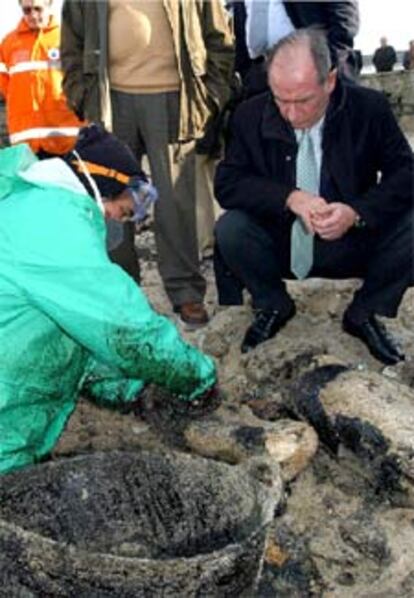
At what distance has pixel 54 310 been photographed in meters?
2.33

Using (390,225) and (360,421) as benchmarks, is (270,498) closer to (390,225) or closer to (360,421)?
(360,421)

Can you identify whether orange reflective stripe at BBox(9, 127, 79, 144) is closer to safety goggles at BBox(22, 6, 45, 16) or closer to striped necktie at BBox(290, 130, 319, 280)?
safety goggles at BBox(22, 6, 45, 16)

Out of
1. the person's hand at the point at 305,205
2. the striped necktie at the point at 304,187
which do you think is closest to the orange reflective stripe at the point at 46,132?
the striped necktie at the point at 304,187

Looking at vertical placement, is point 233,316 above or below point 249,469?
below

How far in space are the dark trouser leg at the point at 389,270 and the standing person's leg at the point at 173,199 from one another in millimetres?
872

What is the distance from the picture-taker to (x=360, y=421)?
9.32 ft

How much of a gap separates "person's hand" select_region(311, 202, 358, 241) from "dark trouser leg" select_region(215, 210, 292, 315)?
0.34m

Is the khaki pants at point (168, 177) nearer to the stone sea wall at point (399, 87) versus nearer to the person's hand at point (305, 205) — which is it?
the person's hand at point (305, 205)

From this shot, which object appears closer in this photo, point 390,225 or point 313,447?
point 313,447

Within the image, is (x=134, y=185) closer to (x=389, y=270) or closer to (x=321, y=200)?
(x=321, y=200)

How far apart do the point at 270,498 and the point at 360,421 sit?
2.42ft

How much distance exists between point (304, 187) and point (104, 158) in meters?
1.32

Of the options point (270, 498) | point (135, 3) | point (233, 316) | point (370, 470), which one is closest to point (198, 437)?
point (370, 470)

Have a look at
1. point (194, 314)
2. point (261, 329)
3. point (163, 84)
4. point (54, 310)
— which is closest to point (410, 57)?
point (163, 84)
